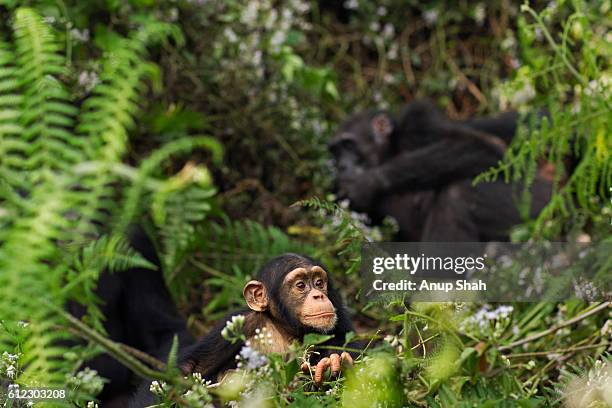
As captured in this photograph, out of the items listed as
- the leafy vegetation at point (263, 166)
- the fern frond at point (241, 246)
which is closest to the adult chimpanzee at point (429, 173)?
the leafy vegetation at point (263, 166)

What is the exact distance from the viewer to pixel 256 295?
140 inches

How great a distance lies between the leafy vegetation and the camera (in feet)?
6.55

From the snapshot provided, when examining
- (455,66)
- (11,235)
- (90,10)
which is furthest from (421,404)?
(455,66)

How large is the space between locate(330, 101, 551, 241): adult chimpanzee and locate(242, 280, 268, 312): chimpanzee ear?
3393 millimetres

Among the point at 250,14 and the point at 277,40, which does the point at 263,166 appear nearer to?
the point at 277,40

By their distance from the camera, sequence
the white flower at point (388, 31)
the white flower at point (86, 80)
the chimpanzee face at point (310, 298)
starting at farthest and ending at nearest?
the white flower at point (388, 31), the white flower at point (86, 80), the chimpanzee face at point (310, 298)

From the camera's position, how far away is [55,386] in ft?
6.84

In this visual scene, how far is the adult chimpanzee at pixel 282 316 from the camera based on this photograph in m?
3.29

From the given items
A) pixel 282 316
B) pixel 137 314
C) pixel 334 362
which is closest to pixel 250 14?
pixel 137 314

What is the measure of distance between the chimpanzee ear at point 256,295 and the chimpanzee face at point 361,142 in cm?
386

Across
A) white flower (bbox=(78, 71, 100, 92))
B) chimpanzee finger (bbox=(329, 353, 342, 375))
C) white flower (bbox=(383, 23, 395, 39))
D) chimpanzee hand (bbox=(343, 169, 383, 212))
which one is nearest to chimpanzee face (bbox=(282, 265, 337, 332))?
chimpanzee finger (bbox=(329, 353, 342, 375))

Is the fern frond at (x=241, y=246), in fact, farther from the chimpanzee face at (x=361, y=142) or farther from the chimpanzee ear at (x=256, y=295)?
the chimpanzee face at (x=361, y=142)

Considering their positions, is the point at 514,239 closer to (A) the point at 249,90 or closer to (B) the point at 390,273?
(B) the point at 390,273

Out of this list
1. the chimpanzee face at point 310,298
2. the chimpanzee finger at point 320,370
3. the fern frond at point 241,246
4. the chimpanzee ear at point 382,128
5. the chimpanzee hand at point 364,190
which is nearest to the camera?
the chimpanzee finger at point 320,370
